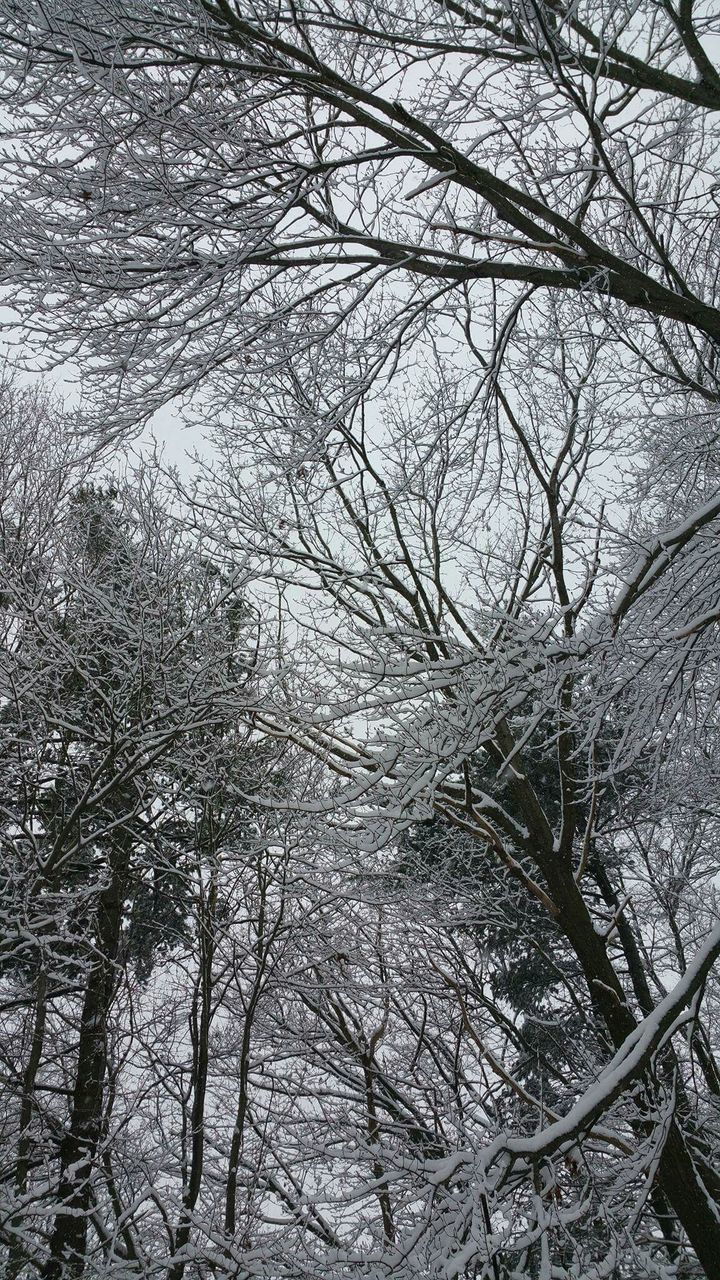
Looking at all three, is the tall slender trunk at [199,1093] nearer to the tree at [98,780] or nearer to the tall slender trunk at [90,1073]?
the tree at [98,780]

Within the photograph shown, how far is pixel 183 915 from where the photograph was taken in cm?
994

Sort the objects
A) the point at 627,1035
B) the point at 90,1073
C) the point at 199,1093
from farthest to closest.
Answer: the point at 90,1073
the point at 627,1035
the point at 199,1093

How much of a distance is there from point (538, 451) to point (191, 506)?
12.1 feet

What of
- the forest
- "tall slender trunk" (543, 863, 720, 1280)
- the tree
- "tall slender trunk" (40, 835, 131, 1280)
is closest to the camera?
the forest

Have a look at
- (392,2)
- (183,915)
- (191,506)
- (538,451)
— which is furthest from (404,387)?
(183,915)

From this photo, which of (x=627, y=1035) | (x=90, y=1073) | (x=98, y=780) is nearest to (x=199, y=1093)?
(x=98, y=780)

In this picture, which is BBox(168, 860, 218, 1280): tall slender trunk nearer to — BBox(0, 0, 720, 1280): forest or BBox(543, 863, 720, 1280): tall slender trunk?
BBox(0, 0, 720, 1280): forest

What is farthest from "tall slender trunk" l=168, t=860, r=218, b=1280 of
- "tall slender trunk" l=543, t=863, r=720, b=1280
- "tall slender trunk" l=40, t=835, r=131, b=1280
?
"tall slender trunk" l=543, t=863, r=720, b=1280

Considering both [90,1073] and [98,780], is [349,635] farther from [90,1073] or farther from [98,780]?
[90,1073]

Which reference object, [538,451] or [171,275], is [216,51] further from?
[538,451]

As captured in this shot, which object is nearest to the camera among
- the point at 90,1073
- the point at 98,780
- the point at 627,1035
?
the point at 98,780

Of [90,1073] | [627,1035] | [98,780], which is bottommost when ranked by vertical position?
[627,1035]

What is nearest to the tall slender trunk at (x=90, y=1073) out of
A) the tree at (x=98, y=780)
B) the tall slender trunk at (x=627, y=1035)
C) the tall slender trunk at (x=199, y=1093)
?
the tree at (x=98, y=780)

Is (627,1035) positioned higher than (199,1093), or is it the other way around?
(199,1093)
